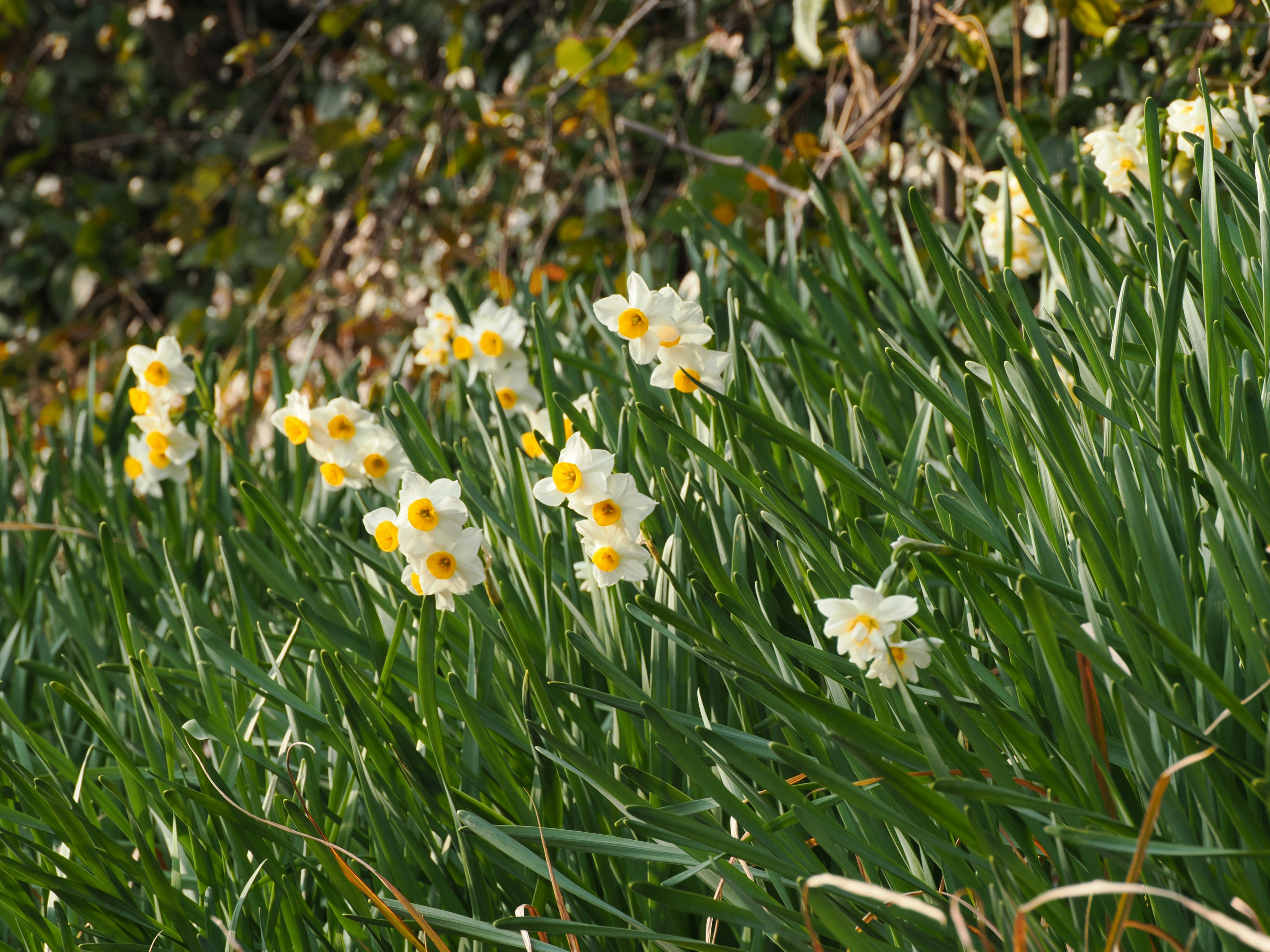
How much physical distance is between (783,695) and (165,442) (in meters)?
1.11

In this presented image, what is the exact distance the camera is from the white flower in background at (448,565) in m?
0.78

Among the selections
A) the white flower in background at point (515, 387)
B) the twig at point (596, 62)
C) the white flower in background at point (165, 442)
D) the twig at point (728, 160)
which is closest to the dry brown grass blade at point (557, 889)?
the white flower in background at point (515, 387)

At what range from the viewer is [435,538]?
780mm

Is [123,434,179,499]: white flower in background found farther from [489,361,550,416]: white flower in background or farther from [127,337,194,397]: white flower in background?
[489,361,550,416]: white flower in background

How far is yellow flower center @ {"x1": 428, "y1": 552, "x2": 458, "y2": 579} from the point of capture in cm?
79

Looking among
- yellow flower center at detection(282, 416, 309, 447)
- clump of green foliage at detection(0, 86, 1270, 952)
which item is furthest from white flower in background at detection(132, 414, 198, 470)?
yellow flower center at detection(282, 416, 309, 447)

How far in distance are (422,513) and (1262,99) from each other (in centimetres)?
116

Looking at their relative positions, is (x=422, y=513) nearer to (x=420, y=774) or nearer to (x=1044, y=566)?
(x=420, y=774)

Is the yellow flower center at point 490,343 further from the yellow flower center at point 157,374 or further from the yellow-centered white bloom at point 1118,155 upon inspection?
the yellow-centered white bloom at point 1118,155

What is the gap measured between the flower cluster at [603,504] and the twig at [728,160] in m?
1.26

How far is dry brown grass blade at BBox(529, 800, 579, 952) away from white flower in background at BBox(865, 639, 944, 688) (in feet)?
0.80

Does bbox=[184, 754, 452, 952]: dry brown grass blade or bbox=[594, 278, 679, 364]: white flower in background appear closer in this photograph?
bbox=[184, 754, 452, 952]: dry brown grass blade

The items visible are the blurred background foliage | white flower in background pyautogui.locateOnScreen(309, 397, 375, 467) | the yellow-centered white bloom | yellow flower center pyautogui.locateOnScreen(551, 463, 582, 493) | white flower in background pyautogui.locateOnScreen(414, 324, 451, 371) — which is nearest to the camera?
yellow flower center pyautogui.locateOnScreen(551, 463, 582, 493)

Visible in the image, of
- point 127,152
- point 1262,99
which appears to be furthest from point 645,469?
point 127,152
